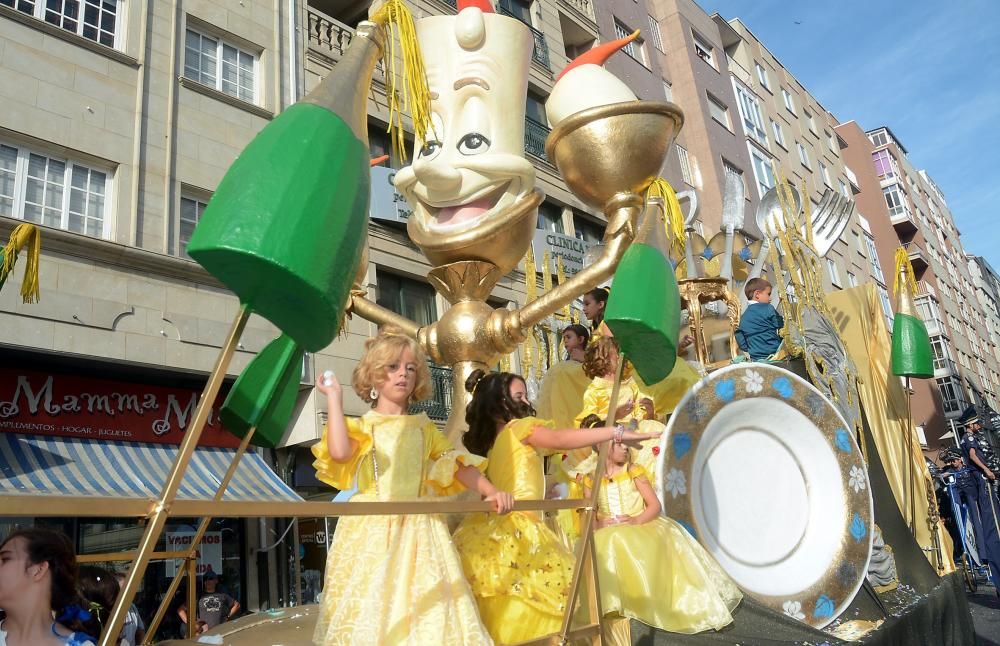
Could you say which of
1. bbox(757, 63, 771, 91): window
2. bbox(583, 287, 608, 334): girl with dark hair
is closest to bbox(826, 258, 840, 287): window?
bbox(757, 63, 771, 91): window

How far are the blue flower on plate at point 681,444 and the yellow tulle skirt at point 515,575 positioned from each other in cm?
66

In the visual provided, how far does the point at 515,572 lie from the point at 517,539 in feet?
0.33

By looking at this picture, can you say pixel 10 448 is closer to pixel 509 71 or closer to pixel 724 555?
pixel 509 71

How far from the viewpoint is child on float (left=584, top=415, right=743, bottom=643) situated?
2.22 metres

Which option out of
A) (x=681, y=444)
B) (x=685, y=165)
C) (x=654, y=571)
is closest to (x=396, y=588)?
(x=654, y=571)

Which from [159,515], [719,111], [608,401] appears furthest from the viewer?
[719,111]

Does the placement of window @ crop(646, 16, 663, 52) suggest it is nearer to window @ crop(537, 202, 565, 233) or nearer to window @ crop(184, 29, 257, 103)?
window @ crop(537, 202, 565, 233)

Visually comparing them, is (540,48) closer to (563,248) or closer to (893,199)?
(563,248)

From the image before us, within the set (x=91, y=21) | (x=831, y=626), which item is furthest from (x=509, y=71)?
(x=91, y=21)

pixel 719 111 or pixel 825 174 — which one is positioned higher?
pixel 825 174

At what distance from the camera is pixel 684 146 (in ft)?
61.5

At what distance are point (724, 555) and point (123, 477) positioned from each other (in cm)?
607

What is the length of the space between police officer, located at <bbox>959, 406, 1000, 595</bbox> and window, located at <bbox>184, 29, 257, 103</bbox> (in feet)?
30.8

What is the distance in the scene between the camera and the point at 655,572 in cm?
229
